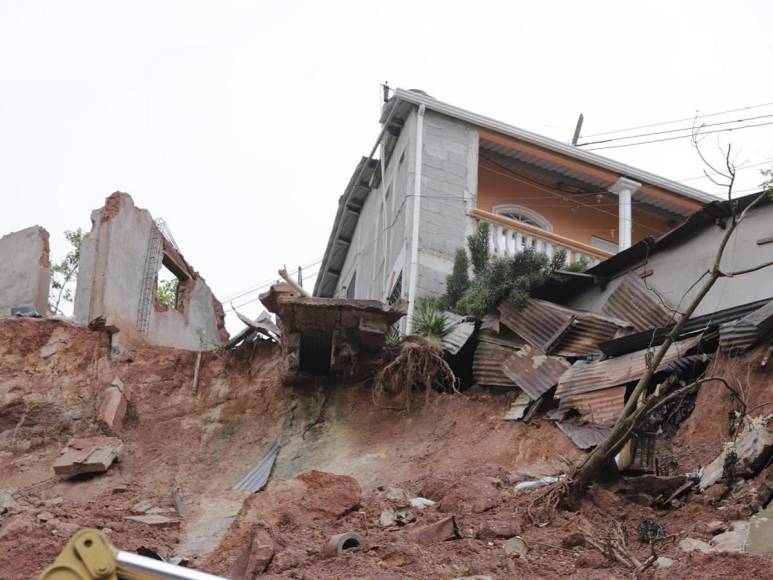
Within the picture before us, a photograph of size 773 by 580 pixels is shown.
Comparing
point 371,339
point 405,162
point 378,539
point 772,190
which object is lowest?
point 378,539

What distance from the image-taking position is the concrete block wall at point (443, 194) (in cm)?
1791

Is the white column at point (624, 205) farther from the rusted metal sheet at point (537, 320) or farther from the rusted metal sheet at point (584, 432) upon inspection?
the rusted metal sheet at point (584, 432)

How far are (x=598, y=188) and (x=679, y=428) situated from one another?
29.0 ft

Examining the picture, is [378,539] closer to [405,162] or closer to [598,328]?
[598,328]

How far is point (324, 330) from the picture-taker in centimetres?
1541

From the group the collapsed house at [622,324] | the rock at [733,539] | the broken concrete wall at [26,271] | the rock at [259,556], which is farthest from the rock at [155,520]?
the broken concrete wall at [26,271]

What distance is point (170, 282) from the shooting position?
24.4m

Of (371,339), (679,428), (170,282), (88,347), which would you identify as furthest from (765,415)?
(170,282)

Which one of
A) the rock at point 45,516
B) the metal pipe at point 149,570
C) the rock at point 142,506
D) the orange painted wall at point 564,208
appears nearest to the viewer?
the metal pipe at point 149,570

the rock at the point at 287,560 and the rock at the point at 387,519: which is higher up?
the rock at the point at 387,519

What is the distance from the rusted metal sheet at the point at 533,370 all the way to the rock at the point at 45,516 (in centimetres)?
583

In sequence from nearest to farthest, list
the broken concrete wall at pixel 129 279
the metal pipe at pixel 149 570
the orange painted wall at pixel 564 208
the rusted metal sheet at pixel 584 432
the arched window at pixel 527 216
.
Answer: the metal pipe at pixel 149 570, the rusted metal sheet at pixel 584 432, the broken concrete wall at pixel 129 279, the orange painted wall at pixel 564 208, the arched window at pixel 527 216

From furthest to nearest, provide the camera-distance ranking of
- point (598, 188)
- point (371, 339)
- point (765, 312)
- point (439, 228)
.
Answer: point (598, 188) < point (439, 228) < point (371, 339) < point (765, 312)

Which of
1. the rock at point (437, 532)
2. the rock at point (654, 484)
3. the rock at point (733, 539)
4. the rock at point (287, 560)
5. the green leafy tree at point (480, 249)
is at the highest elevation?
the green leafy tree at point (480, 249)
